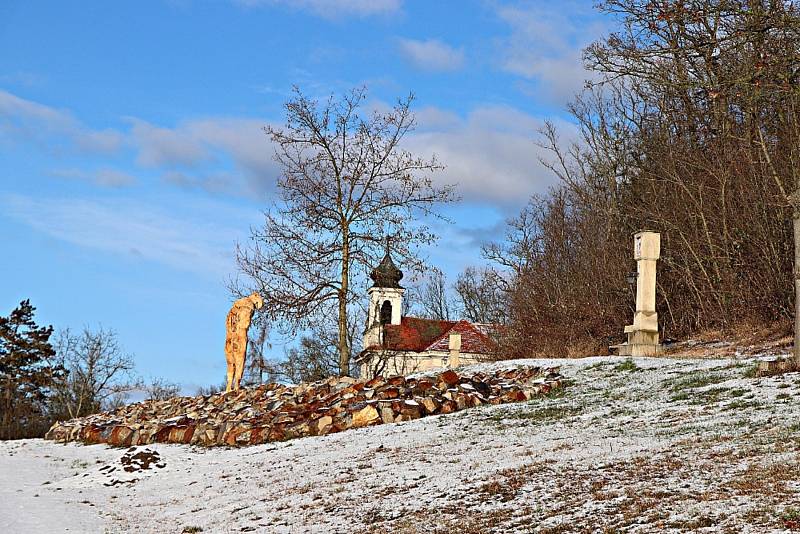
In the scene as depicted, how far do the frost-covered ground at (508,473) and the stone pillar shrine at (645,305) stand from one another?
2390mm

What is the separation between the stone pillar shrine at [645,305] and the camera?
2119 cm

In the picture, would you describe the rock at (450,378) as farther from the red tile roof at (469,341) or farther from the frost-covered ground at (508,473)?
the red tile roof at (469,341)

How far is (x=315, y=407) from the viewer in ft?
62.2

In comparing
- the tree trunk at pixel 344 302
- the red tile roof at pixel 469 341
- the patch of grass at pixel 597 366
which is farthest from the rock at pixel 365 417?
the red tile roof at pixel 469 341

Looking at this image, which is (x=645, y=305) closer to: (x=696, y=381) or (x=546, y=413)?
(x=696, y=381)

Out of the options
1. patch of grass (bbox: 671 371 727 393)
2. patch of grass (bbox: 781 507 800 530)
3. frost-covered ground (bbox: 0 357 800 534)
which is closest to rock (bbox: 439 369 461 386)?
frost-covered ground (bbox: 0 357 800 534)

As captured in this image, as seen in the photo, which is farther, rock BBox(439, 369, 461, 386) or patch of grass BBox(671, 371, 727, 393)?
rock BBox(439, 369, 461, 386)

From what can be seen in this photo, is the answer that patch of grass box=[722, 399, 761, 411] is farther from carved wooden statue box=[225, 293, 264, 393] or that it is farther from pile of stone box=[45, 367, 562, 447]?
carved wooden statue box=[225, 293, 264, 393]

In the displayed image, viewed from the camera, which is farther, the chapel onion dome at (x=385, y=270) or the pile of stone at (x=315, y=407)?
the chapel onion dome at (x=385, y=270)

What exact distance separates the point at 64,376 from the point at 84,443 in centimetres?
2989

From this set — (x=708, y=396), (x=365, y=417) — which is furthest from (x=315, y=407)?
(x=708, y=396)

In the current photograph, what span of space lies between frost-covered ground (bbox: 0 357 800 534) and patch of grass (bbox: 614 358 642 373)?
6 cm

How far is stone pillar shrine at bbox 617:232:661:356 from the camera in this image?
21.2m

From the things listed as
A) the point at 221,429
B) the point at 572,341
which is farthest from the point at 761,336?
the point at 221,429
